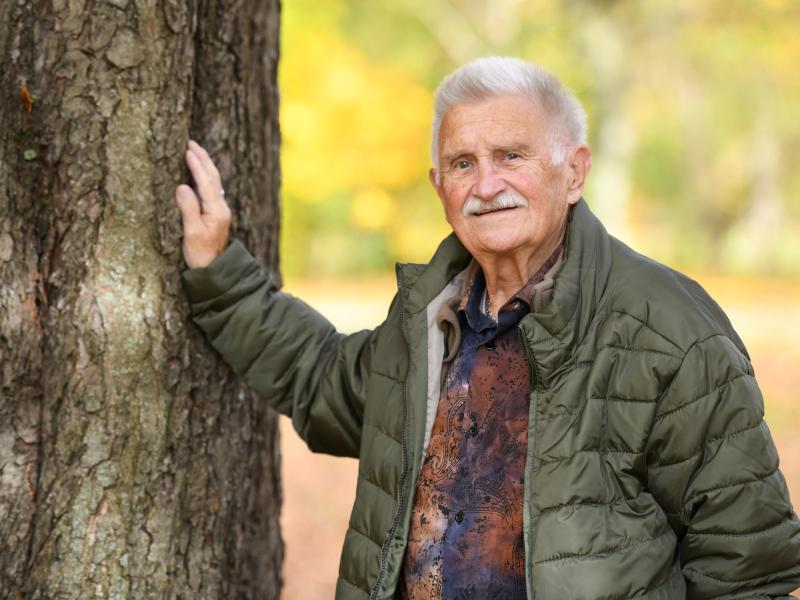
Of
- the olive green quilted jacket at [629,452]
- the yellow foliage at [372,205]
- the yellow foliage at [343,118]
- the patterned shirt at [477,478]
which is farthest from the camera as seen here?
the yellow foliage at [372,205]

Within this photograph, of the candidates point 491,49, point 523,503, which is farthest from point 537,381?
point 491,49

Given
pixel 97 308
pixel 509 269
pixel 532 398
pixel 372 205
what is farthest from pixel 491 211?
pixel 372 205

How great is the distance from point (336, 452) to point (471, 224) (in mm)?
829

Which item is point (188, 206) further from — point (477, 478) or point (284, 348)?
point (477, 478)

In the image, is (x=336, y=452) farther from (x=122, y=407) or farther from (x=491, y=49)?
(x=491, y=49)

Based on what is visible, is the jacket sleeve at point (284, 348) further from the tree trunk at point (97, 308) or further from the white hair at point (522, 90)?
the white hair at point (522, 90)

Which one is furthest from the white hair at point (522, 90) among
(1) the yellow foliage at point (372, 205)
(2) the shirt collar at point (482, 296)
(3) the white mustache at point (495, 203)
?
(1) the yellow foliage at point (372, 205)

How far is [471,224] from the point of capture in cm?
243

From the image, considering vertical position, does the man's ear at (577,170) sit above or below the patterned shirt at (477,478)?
above

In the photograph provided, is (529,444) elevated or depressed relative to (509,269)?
depressed

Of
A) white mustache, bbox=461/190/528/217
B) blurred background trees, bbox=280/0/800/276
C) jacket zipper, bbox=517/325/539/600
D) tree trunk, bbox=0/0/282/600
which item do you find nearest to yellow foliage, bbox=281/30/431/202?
blurred background trees, bbox=280/0/800/276

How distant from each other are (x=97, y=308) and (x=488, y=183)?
1.03 m

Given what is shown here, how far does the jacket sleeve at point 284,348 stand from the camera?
8.70 ft

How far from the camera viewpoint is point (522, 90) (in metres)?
2.39
